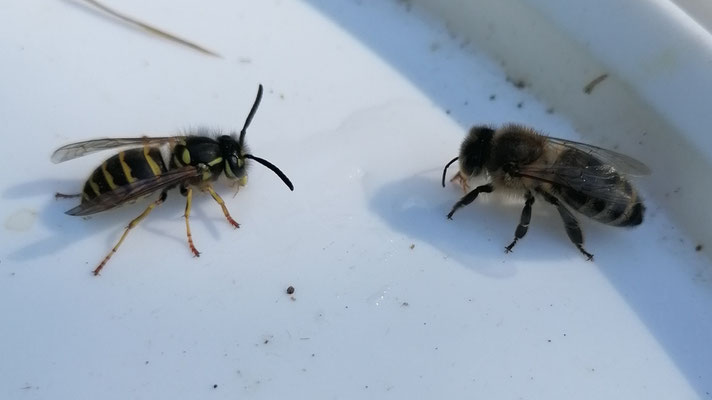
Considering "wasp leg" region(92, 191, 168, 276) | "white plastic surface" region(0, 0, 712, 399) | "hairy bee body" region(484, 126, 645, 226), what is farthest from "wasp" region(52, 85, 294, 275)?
"hairy bee body" region(484, 126, 645, 226)

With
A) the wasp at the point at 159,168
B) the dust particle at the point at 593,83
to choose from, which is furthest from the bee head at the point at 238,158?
the dust particle at the point at 593,83

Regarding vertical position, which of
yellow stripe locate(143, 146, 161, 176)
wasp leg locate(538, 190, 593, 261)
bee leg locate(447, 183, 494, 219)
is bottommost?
yellow stripe locate(143, 146, 161, 176)

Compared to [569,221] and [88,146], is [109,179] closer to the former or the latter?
[88,146]

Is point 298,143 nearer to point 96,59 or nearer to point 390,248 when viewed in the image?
point 390,248

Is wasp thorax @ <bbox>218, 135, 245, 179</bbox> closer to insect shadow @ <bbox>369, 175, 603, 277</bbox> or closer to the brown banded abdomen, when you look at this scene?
insect shadow @ <bbox>369, 175, 603, 277</bbox>

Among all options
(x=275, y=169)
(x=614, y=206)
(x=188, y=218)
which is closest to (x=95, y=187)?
(x=188, y=218)
